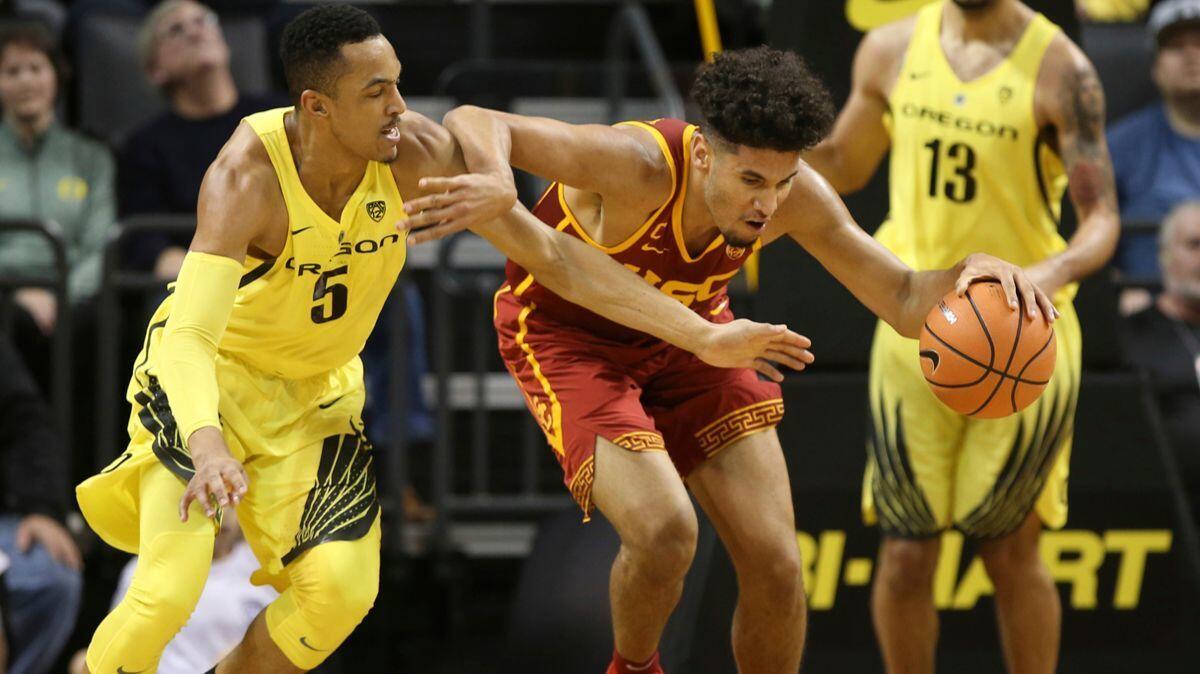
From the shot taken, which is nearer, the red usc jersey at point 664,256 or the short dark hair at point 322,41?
the short dark hair at point 322,41

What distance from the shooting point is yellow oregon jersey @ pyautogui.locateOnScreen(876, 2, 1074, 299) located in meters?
5.77

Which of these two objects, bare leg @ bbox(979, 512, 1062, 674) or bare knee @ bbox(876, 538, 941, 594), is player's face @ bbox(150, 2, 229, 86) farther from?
bare leg @ bbox(979, 512, 1062, 674)

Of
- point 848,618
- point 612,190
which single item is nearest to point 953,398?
point 612,190

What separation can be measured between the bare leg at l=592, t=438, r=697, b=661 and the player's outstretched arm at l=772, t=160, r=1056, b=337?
29.5 inches

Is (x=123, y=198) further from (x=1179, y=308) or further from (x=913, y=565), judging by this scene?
(x=1179, y=308)

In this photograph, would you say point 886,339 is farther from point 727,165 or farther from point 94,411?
point 94,411

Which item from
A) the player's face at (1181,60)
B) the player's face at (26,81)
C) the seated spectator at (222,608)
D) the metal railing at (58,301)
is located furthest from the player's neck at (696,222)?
the player's face at (26,81)

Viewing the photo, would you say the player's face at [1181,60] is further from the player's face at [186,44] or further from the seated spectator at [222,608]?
the seated spectator at [222,608]

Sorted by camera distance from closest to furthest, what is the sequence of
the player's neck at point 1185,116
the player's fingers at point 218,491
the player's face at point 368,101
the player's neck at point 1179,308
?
the player's fingers at point 218,491, the player's face at point 368,101, the player's neck at point 1179,308, the player's neck at point 1185,116

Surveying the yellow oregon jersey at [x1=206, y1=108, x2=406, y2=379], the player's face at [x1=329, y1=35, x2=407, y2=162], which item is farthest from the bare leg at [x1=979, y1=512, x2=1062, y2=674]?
the player's face at [x1=329, y1=35, x2=407, y2=162]

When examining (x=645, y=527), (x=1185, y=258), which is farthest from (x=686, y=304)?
(x=1185, y=258)

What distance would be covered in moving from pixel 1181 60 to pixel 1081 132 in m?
2.44

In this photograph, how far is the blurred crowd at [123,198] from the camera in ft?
22.1

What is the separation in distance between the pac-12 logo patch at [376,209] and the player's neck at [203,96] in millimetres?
3472
